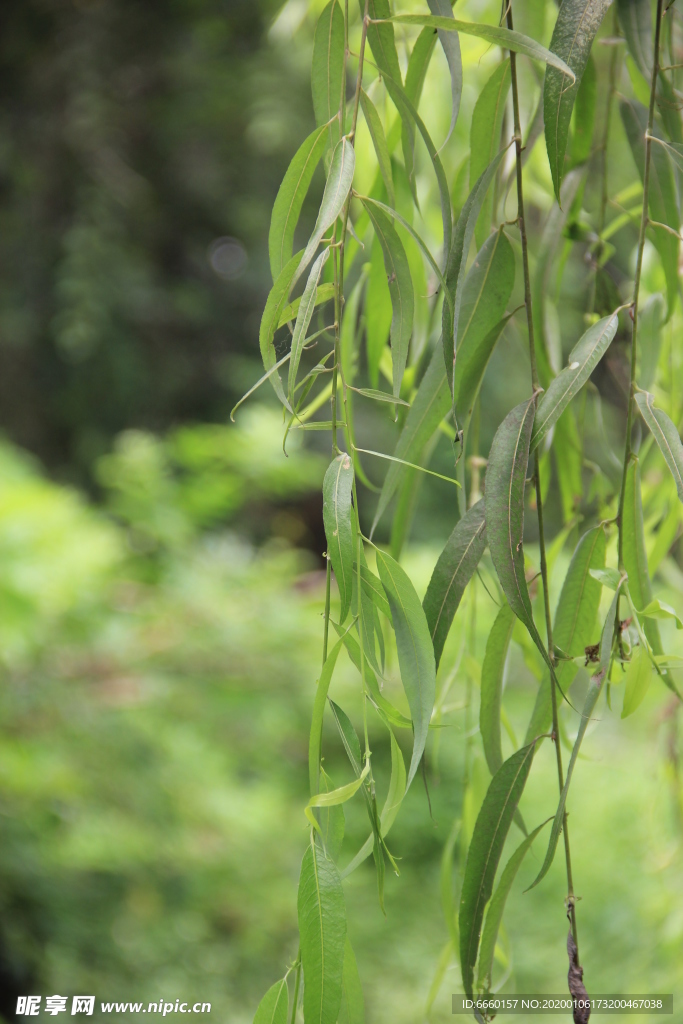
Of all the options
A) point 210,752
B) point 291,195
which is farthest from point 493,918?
point 210,752

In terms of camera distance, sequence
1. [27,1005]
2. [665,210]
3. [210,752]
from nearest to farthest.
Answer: [665,210]
[27,1005]
[210,752]

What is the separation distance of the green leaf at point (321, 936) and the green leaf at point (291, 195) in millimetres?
166

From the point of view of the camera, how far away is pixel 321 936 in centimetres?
Answer: 18

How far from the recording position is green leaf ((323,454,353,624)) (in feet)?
0.61

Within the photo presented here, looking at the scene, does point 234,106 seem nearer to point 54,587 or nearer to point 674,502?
point 54,587

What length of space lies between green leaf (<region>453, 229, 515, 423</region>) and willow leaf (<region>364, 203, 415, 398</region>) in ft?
0.07

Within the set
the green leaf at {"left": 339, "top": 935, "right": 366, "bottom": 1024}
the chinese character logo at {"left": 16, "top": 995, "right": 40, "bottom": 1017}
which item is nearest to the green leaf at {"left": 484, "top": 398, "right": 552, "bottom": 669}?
the green leaf at {"left": 339, "top": 935, "right": 366, "bottom": 1024}

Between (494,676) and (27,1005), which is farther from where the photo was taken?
(27,1005)

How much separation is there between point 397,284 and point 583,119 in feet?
0.50

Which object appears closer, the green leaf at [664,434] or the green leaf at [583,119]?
the green leaf at [664,434]

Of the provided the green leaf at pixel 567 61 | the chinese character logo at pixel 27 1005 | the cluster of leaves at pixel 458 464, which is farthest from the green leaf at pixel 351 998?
the chinese character logo at pixel 27 1005

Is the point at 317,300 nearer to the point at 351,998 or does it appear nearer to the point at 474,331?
the point at 474,331

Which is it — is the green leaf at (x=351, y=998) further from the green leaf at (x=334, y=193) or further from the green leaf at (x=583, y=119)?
the green leaf at (x=583, y=119)

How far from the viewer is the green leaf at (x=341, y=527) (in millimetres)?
185
